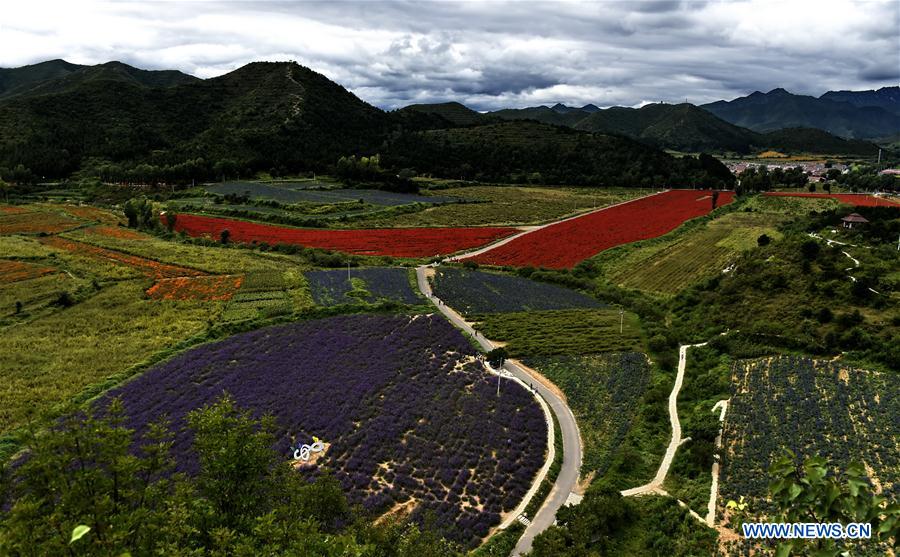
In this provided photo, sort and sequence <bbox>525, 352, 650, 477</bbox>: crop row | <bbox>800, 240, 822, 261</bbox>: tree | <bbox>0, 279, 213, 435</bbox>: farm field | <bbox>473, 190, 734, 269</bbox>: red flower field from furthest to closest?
<bbox>473, 190, 734, 269</bbox>: red flower field → <bbox>800, 240, 822, 261</bbox>: tree → <bbox>0, 279, 213, 435</bbox>: farm field → <bbox>525, 352, 650, 477</bbox>: crop row

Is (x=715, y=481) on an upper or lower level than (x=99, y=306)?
lower

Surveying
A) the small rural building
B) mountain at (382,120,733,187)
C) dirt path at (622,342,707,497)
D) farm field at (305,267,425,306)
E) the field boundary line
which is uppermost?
mountain at (382,120,733,187)

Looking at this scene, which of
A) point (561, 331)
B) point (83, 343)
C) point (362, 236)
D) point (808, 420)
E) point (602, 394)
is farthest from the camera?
point (362, 236)

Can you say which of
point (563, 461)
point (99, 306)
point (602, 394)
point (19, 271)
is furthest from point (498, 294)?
point (19, 271)

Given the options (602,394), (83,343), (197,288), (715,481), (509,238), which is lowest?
(715,481)

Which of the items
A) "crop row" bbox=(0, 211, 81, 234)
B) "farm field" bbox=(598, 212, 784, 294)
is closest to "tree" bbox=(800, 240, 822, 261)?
"farm field" bbox=(598, 212, 784, 294)

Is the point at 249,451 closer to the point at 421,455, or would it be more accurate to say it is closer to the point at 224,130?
the point at 421,455

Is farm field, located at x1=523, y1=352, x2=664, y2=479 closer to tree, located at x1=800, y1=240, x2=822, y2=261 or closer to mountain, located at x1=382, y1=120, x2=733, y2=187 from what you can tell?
tree, located at x1=800, y1=240, x2=822, y2=261

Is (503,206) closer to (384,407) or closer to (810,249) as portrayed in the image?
(810,249)
